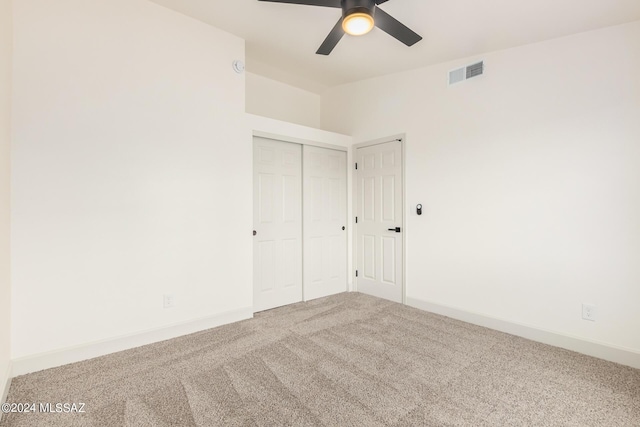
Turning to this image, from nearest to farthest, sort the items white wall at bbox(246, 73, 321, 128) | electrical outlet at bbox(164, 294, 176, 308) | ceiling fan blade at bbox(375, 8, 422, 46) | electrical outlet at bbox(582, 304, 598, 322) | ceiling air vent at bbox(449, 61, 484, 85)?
ceiling fan blade at bbox(375, 8, 422, 46) < electrical outlet at bbox(582, 304, 598, 322) < electrical outlet at bbox(164, 294, 176, 308) < ceiling air vent at bbox(449, 61, 484, 85) < white wall at bbox(246, 73, 321, 128)

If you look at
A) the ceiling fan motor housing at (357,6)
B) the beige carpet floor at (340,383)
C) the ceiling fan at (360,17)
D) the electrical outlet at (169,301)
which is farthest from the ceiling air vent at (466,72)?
the electrical outlet at (169,301)

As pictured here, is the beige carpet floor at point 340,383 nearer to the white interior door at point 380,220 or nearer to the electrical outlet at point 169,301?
the electrical outlet at point 169,301

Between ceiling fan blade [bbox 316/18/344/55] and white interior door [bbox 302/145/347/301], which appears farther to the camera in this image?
white interior door [bbox 302/145/347/301]

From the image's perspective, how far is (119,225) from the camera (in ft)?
8.14

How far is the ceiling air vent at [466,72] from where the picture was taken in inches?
120

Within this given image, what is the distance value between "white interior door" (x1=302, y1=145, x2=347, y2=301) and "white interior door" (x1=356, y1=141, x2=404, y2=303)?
0.24 m

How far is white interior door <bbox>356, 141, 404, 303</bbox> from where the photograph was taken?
3.79 meters

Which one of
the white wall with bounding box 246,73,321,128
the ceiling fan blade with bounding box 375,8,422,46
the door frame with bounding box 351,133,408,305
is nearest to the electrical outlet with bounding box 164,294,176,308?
the door frame with bounding box 351,133,408,305

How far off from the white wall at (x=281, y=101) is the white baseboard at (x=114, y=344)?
271 centimetres

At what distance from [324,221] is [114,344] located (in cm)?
262

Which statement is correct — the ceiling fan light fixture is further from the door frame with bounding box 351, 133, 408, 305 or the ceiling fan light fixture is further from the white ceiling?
the door frame with bounding box 351, 133, 408, 305

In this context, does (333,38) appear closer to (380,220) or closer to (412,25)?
(412,25)

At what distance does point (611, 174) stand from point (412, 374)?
2.26 meters

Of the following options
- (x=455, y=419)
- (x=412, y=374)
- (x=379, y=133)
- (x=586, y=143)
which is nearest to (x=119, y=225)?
(x=412, y=374)
